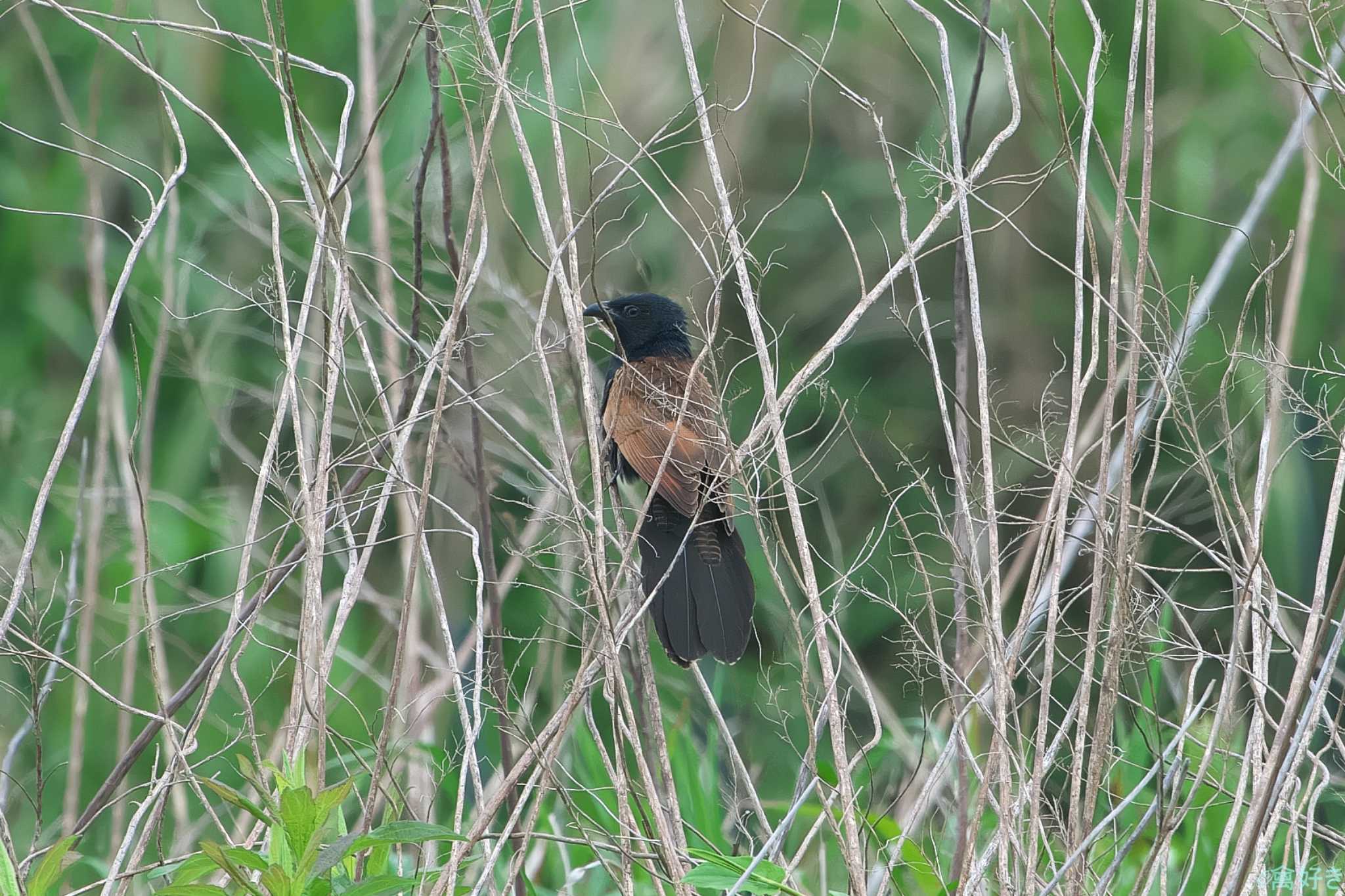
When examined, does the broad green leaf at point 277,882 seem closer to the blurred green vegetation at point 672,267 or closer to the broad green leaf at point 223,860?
the broad green leaf at point 223,860

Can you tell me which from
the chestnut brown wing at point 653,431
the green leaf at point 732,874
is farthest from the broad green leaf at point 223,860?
the chestnut brown wing at point 653,431

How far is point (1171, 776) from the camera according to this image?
1.30 meters

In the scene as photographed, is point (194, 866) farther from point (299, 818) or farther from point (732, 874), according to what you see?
point (732, 874)

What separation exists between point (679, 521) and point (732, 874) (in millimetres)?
1615

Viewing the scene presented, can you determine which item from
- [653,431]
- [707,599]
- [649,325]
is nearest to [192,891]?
[707,599]

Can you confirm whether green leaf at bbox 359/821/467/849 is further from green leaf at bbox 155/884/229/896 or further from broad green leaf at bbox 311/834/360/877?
green leaf at bbox 155/884/229/896

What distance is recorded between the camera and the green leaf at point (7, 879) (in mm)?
1122

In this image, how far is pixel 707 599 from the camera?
2.31 m

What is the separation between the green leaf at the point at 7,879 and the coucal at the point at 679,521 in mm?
1024

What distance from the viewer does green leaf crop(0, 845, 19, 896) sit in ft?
3.68

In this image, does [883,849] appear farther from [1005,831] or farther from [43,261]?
[43,261]

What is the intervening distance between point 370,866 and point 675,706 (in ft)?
5.80

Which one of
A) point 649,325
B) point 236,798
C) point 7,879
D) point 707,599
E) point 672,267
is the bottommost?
point 707,599

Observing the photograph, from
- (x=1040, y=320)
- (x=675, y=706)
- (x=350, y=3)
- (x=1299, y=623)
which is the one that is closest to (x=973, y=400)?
(x=1040, y=320)
